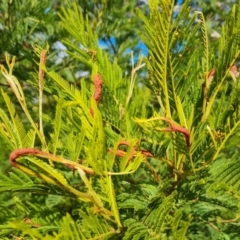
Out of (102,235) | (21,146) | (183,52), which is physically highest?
(183,52)

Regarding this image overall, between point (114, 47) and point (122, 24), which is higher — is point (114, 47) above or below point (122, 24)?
below

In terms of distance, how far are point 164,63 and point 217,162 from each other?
227 mm

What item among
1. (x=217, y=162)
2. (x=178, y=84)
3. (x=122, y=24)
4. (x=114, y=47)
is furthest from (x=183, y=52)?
(x=114, y=47)

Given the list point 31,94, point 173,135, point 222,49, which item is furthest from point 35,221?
point 31,94

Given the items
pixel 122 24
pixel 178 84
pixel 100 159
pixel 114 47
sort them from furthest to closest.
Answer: pixel 114 47 < pixel 122 24 < pixel 178 84 < pixel 100 159

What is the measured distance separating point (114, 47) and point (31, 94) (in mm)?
422

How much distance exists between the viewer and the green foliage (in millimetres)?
532

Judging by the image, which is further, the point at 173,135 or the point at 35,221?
the point at 35,221

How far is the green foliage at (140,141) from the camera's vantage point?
0.53m

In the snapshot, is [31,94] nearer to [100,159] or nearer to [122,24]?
[122,24]

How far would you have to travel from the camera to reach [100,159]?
0.50 meters

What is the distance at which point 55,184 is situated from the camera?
56 cm

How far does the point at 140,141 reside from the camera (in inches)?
24.8

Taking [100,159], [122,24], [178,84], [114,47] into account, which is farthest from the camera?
[114,47]
